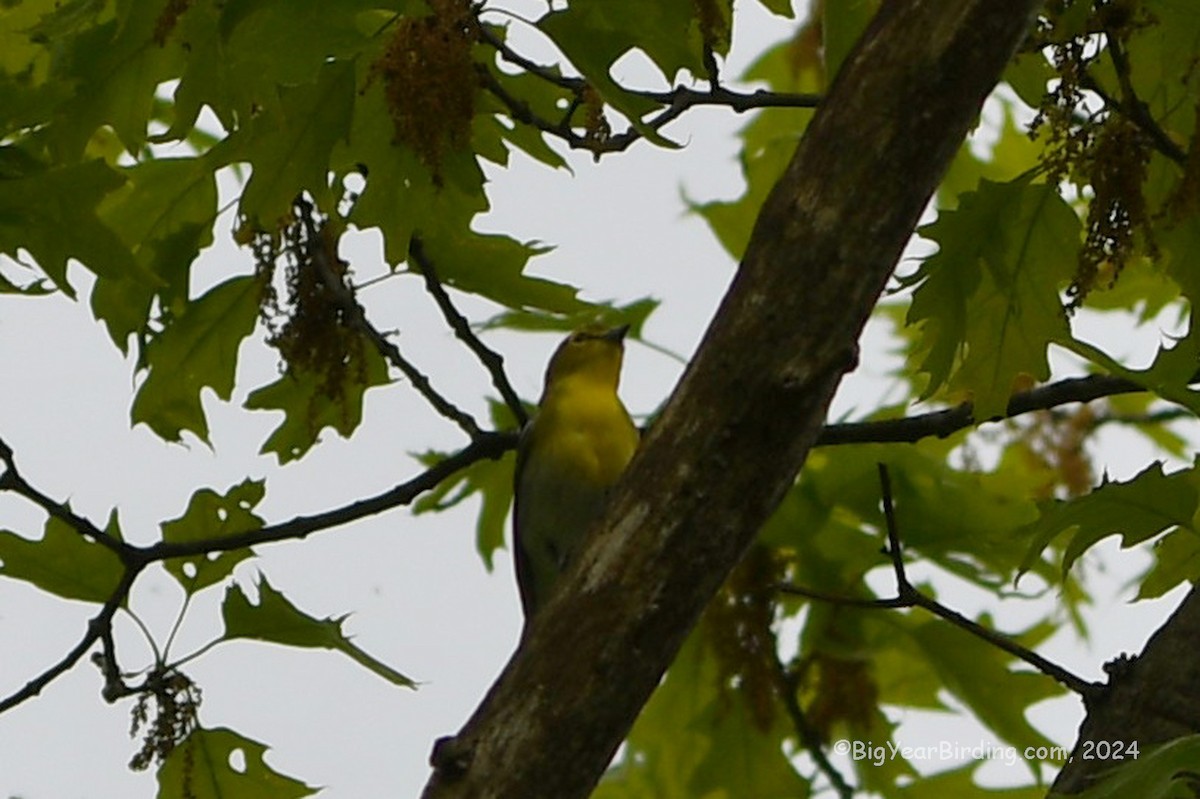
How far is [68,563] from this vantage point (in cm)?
379

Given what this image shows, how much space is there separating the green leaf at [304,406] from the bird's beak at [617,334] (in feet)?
4.53

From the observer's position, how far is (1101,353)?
2.62 metres

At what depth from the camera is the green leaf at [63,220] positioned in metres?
2.98

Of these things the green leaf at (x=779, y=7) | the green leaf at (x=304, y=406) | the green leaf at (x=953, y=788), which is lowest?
the green leaf at (x=953, y=788)

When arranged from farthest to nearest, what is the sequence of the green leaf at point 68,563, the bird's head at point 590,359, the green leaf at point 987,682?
the bird's head at point 590,359 → the green leaf at point 987,682 → the green leaf at point 68,563

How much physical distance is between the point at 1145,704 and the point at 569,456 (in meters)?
2.65

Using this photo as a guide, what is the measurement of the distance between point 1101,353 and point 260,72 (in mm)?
1345

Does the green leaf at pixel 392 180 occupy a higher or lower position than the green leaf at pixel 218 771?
higher

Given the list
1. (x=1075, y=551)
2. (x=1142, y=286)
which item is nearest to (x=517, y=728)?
(x=1075, y=551)

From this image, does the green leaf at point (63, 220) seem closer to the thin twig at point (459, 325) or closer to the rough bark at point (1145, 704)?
the thin twig at point (459, 325)

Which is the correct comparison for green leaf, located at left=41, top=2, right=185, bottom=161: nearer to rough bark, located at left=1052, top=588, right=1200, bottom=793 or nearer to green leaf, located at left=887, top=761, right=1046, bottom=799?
rough bark, located at left=1052, top=588, right=1200, bottom=793

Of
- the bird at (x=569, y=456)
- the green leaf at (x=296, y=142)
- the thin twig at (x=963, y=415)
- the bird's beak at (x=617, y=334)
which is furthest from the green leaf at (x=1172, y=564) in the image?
the bird's beak at (x=617, y=334)

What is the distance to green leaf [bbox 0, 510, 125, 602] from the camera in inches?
148

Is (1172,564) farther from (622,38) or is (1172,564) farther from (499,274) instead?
(499,274)
